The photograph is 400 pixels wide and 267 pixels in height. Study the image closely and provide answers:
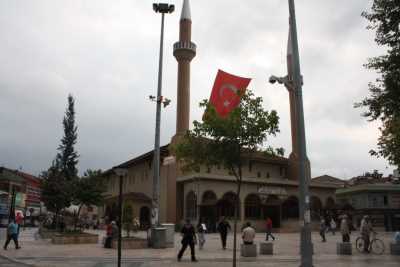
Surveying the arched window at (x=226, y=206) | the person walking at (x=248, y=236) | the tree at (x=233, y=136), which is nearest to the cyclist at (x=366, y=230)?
the person walking at (x=248, y=236)

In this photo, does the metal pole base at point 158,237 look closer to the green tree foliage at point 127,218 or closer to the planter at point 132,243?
the planter at point 132,243

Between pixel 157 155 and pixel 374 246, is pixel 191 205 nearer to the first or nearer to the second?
pixel 157 155

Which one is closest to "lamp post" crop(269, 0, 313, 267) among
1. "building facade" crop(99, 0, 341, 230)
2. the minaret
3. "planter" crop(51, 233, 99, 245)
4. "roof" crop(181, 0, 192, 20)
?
"planter" crop(51, 233, 99, 245)

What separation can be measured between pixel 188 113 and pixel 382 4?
3576 cm

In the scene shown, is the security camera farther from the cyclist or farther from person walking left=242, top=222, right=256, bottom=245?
the cyclist

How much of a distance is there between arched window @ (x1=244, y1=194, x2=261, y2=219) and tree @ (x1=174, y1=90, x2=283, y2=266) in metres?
31.8

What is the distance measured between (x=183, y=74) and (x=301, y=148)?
40.9 m

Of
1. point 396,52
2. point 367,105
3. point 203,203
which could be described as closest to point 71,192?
point 203,203

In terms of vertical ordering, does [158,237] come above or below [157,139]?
below

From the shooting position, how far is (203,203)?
42.0m

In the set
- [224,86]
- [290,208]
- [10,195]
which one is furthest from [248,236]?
[10,195]

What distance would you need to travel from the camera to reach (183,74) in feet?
170

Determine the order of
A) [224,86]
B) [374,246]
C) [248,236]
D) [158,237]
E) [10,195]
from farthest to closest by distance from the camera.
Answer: [10,195]
[224,86]
[158,237]
[374,246]
[248,236]

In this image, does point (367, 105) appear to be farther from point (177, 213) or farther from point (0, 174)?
point (0, 174)
